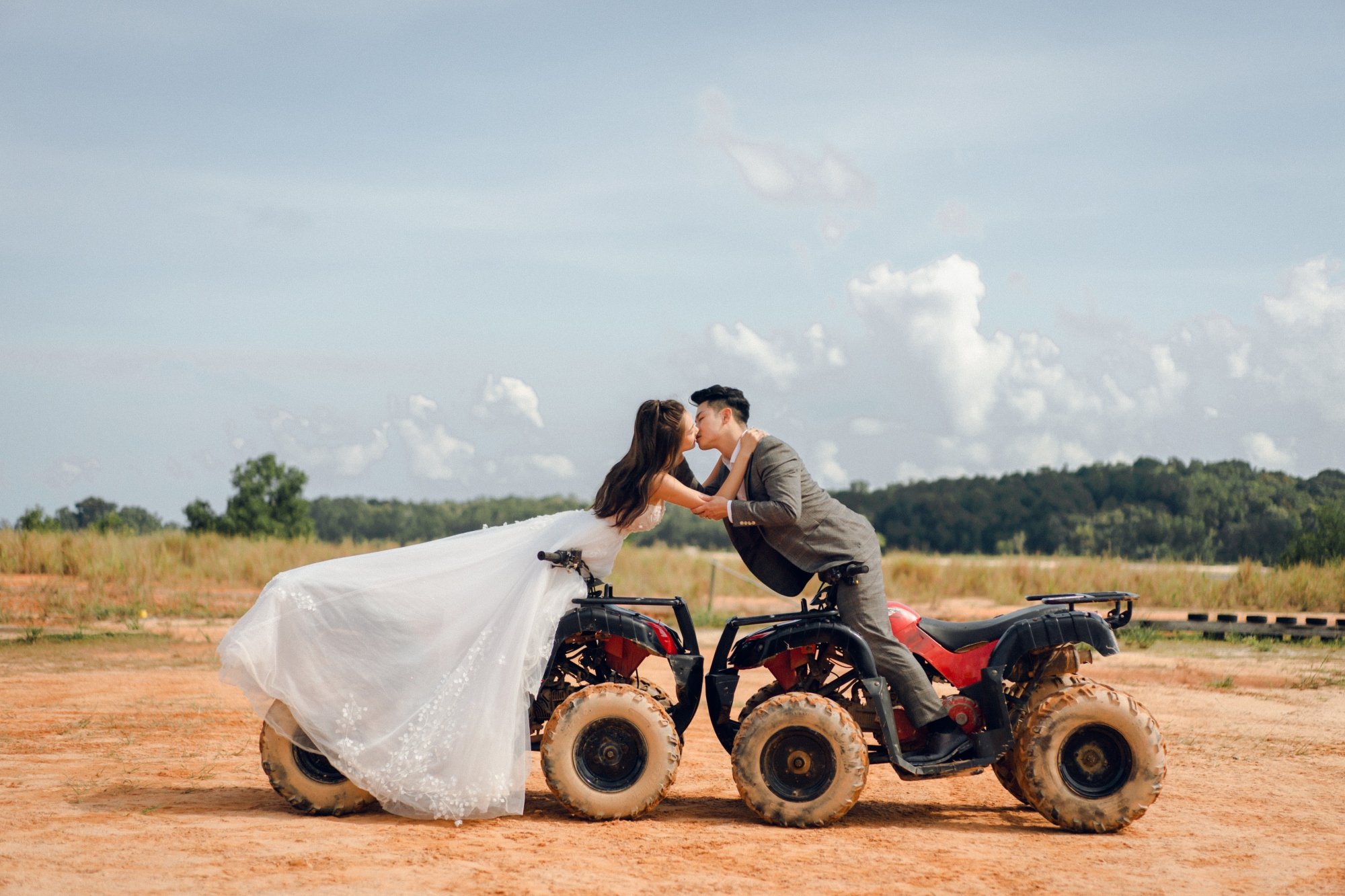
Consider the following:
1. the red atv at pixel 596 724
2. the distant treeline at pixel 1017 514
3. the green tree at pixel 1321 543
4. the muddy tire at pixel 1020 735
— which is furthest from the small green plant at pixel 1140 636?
the distant treeline at pixel 1017 514

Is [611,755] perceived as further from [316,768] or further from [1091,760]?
[1091,760]

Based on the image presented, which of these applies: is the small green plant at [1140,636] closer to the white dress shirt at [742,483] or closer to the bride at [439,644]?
the white dress shirt at [742,483]

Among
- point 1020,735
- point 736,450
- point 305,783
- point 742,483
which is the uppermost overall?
point 736,450

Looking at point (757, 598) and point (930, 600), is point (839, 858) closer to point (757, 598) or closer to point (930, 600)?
point (930, 600)

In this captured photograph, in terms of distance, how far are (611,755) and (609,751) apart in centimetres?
2

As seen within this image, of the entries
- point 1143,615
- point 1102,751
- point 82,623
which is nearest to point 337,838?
point 1102,751

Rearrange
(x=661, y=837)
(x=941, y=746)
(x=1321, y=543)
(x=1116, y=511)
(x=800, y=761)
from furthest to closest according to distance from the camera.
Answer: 1. (x=1116, y=511)
2. (x=1321, y=543)
3. (x=941, y=746)
4. (x=800, y=761)
5. (x=661, y=837)

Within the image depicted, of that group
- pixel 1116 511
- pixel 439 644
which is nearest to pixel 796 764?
pixel 439 644

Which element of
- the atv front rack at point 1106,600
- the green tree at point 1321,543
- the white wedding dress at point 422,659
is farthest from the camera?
the green tree at point 1321,543

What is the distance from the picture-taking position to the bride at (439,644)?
631cm

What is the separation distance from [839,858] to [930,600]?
2102cm

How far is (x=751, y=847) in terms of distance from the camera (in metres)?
5.96

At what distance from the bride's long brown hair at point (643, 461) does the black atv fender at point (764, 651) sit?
34.1 inches

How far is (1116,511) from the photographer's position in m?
55.8
